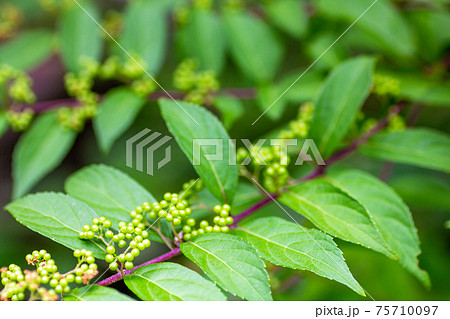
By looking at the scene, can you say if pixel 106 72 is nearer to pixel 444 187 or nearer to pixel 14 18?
pixel 14 18

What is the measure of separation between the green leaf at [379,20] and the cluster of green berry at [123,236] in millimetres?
1768

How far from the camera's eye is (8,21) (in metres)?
3.26

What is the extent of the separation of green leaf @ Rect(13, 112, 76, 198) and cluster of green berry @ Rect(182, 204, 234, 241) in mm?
1198

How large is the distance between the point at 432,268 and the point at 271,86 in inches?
66.6

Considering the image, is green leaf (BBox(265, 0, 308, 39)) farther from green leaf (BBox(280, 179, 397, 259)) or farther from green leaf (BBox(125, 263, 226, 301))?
green leaf (BBox(125, 263, 226, 301))

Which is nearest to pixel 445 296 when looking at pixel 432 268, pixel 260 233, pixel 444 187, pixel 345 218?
pixel 432 268

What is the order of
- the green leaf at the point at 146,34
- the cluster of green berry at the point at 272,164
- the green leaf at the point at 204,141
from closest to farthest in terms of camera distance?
the green leaf at the point at 204,141, the cluster of green berry at the point at 272,164, the green leaf at the point at 146,34

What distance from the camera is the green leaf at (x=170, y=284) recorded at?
116cm

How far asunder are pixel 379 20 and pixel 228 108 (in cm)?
106

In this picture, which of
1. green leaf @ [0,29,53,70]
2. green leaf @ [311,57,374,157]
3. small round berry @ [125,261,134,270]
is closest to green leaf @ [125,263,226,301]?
small round berry @ [125,261,134,270]

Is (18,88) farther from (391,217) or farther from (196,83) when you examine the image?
(391,217)

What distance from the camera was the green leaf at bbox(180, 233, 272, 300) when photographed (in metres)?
1.18

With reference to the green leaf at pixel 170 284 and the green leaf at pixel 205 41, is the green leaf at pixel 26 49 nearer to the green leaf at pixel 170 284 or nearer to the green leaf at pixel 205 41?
the green leaf at pixel 205 41

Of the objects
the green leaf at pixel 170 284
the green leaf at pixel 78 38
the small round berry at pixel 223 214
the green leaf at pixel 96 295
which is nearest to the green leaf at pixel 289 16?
the green leaf at pixel 78 38
